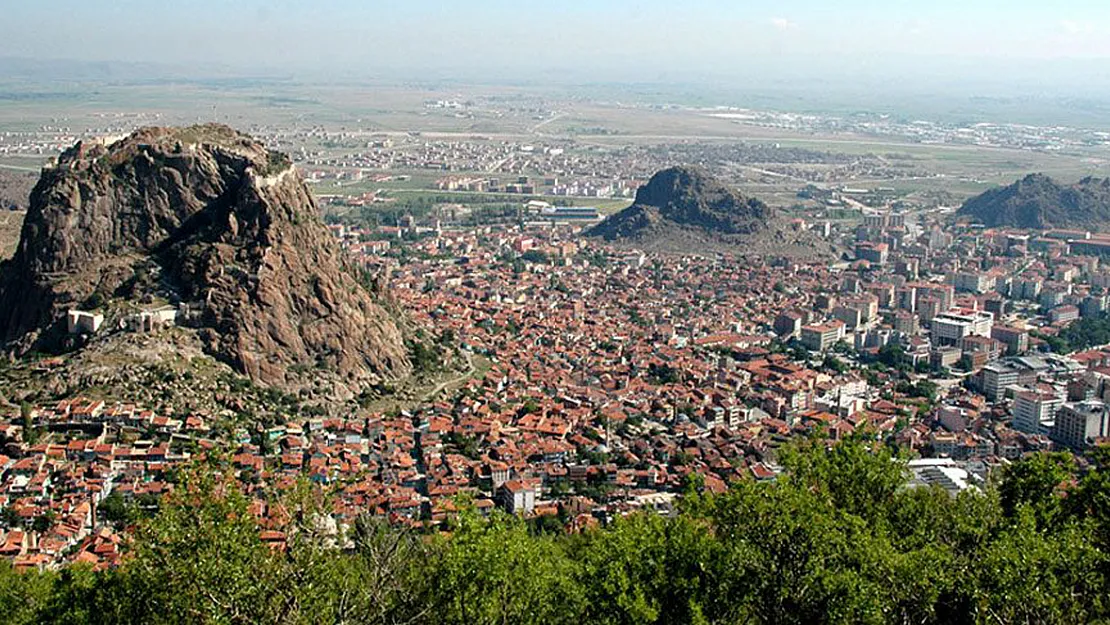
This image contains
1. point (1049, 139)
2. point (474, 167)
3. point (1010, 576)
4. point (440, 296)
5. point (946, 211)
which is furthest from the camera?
point (1049, 139)

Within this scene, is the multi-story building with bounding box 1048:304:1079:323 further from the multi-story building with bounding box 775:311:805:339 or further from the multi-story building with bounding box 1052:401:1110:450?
the multi-story building with bounding box 1052:401:1110:450

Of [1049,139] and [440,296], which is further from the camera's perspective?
[1049,139]

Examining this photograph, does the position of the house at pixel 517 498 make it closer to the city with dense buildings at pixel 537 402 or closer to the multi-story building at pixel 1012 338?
the city with dense buildings at pixel 537 402

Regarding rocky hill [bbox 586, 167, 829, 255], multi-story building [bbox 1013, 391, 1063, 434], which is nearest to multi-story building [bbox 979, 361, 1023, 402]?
multi-story building [bbox 1013, 391, 1063, 434]

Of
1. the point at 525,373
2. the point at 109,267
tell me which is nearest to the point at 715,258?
the point at 525,373

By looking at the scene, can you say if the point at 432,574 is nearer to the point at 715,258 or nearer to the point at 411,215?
the point at 715,258

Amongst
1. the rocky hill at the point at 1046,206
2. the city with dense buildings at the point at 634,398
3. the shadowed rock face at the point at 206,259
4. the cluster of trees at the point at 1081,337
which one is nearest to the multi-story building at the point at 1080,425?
the city with dense buildings at the point at 634,398
